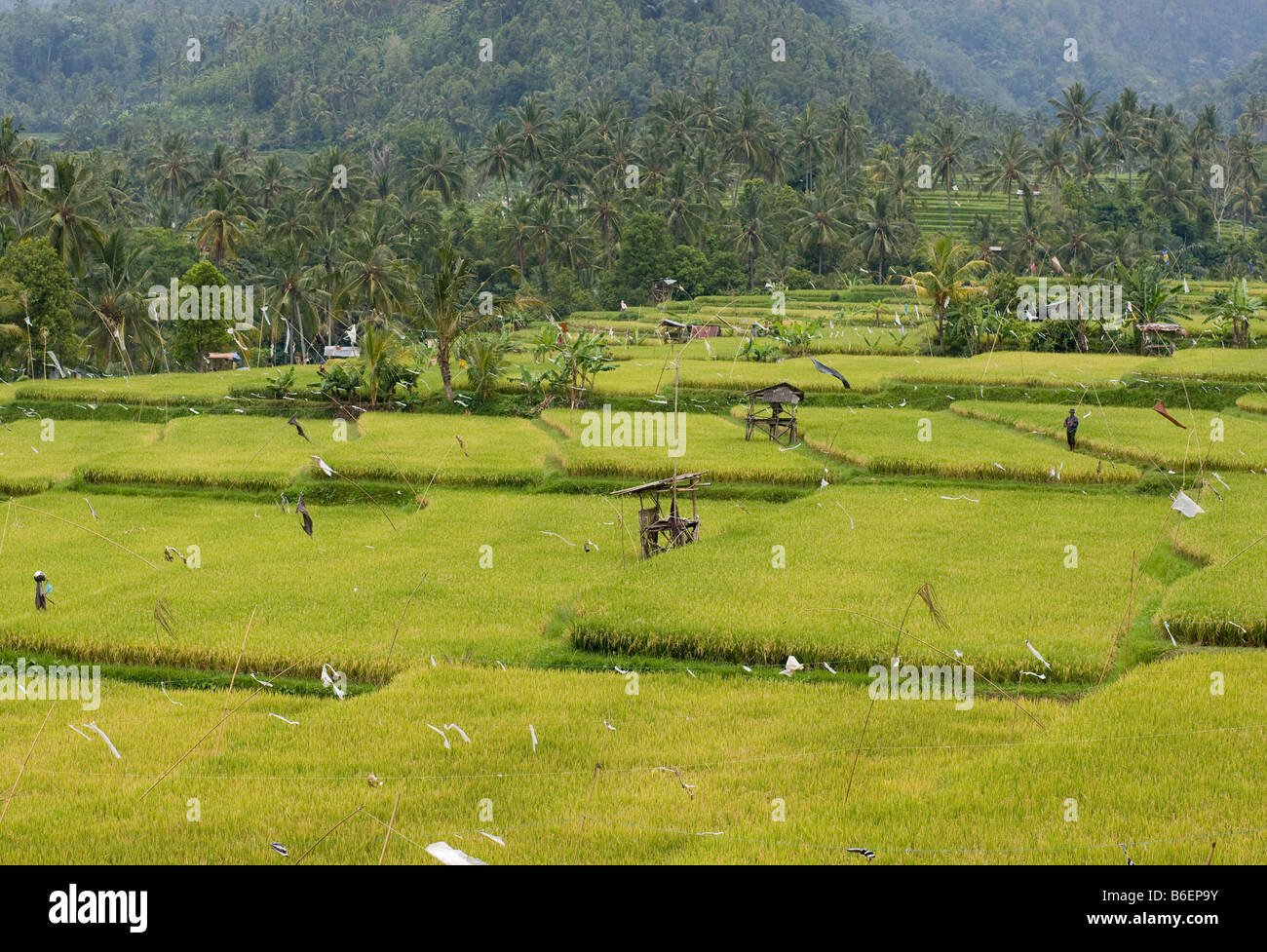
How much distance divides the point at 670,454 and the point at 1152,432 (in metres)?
10.1

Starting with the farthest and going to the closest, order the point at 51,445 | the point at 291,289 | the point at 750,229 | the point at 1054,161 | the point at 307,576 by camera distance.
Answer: the point at 1054,161 → the point at 750,229 → the point at 291,289 → the point at 51,445 → the point at 307,576

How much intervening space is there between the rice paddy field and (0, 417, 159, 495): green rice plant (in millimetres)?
255

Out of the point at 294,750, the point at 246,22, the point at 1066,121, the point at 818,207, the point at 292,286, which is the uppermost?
the point at 246,22

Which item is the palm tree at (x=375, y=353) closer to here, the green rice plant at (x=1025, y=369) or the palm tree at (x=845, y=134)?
the green rice plant at (x=1025, y=369)

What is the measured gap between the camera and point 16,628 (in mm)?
15180

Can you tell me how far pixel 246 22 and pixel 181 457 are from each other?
140 m

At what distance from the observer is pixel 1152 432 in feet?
86.8

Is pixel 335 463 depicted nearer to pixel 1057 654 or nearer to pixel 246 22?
pixel 1057 654

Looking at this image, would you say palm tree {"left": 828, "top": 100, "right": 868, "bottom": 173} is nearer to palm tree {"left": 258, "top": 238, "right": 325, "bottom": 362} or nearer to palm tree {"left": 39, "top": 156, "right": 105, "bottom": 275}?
palm tree {"left": 258, "top": 238, "right": 325, "bottom": 362}

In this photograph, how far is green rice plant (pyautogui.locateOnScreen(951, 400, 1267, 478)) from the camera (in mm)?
23516

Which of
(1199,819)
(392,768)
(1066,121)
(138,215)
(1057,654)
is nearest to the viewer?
(1199,819)

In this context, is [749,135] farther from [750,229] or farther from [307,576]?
[307,576]

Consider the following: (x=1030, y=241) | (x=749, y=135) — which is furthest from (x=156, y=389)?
(x=749, y=135)

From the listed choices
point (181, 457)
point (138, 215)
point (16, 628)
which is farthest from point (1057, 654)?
point (138, 215)
